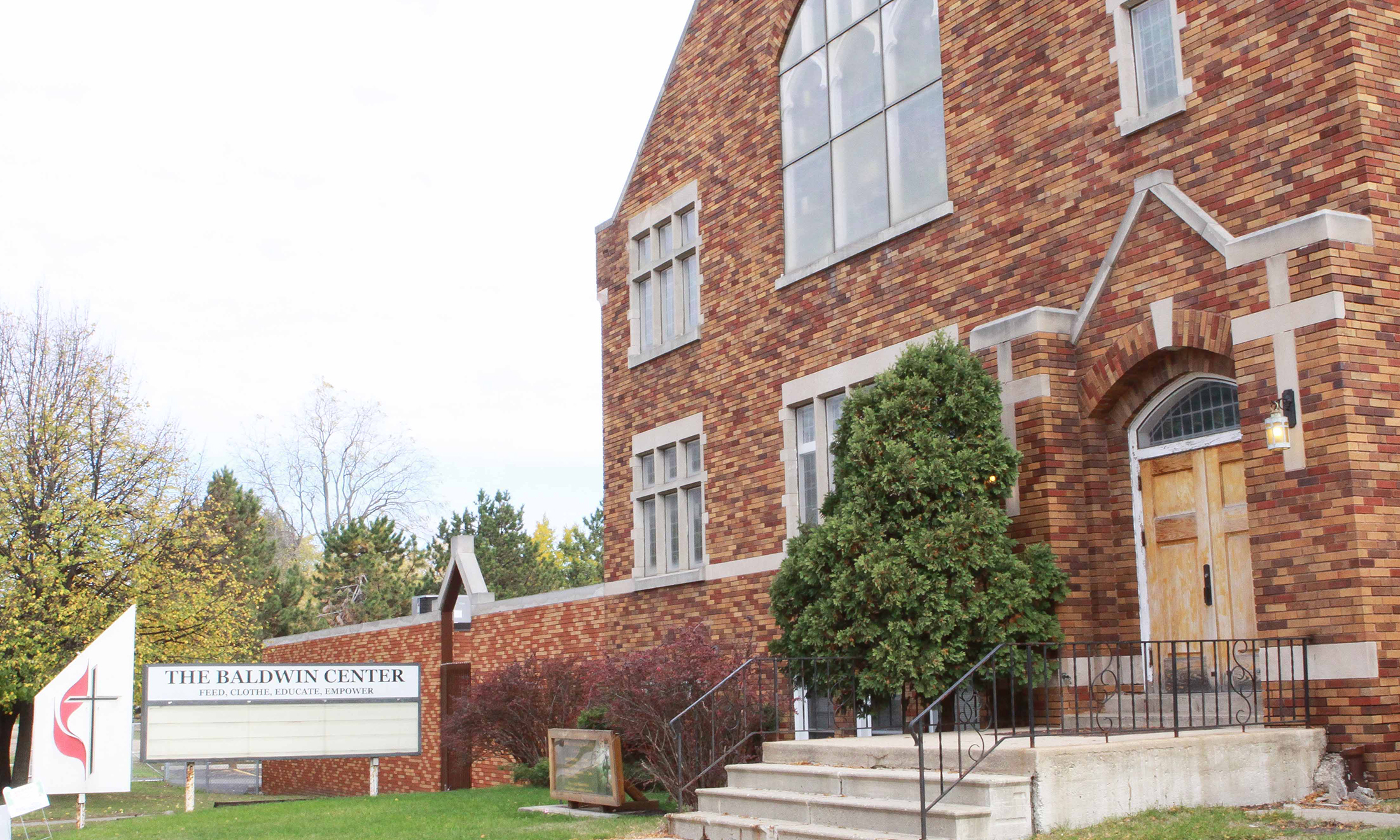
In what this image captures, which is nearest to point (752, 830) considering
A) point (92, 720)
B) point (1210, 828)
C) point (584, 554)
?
point (1210, 828)

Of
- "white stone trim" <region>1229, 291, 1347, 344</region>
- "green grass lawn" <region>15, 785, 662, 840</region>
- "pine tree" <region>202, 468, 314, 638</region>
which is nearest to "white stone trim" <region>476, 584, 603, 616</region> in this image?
"green grass lawn" <region>15, 785, 662, 840</region>

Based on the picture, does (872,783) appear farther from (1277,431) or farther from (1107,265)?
(1107,265)

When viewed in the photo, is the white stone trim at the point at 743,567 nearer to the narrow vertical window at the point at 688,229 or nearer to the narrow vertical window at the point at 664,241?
the narrow vertical window at the point at 688,229

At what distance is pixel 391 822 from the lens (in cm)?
1404

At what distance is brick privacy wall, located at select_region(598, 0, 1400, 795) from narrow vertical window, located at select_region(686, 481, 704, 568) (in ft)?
1.76

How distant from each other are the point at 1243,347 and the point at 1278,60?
2325 millimetres

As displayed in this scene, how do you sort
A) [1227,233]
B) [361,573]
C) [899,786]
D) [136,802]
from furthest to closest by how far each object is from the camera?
[361,573], [136,802], [1227,233], [899,786]

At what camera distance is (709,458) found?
56.9 ft

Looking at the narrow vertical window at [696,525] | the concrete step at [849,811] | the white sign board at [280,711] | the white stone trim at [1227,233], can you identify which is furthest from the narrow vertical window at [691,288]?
the concrete step at [849,811]

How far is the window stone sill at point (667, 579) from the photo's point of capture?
17.2 metres

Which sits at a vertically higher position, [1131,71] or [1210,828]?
[1131,71]

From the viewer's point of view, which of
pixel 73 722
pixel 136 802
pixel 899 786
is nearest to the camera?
pixel 899 786

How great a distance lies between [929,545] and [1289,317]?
131 inches

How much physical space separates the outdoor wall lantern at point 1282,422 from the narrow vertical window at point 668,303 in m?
9.80
